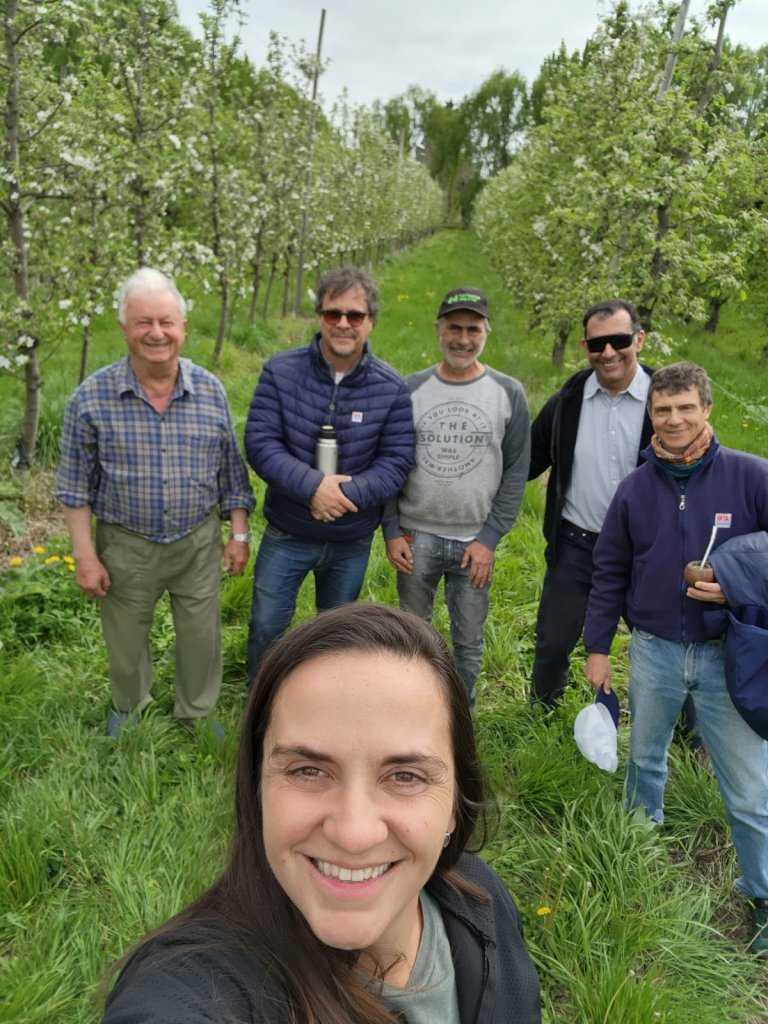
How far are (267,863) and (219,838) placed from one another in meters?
1.65

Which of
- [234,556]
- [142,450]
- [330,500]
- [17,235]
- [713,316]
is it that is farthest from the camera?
[713,316]

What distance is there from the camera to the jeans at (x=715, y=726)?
233cm

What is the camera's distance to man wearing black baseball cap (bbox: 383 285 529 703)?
3057 mm

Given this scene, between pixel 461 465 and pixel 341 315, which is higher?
pixel 341 315

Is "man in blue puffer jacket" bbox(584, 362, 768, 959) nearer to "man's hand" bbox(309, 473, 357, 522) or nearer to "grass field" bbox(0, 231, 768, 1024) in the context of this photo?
"grass field" bbox(0, 231, 768, 1024)

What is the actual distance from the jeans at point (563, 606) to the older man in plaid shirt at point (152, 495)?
149 centimetres

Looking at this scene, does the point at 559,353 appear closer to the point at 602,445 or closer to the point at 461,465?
the point at 602,445

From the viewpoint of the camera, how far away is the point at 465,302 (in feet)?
9.69

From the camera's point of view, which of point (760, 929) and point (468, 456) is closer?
point (760, 929)

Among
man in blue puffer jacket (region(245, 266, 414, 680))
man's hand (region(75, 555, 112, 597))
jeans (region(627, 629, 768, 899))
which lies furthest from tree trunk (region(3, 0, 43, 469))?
jeans (region(627, 629, 768, 899))

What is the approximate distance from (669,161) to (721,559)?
412cm

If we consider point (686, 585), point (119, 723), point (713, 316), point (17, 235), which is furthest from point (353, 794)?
point (713, 316)

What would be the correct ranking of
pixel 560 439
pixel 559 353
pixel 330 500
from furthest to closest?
pixel 559 353, pixel 560 439, pixel 330 500

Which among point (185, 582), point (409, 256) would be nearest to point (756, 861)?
point (185, 582)
